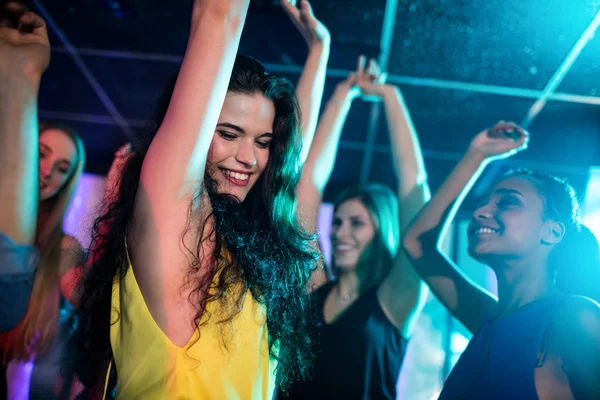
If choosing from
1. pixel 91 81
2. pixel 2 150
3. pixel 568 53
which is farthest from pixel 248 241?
pixel 91 81

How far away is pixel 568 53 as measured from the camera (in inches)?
98.0

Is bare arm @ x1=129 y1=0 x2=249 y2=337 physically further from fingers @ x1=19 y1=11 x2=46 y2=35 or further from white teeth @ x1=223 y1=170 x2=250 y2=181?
fingers @ x1=19 y1=11 x2=46 y2=35

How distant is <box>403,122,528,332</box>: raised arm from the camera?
2.22 meters

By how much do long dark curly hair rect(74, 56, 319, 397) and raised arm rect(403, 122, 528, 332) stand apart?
A: 93cm

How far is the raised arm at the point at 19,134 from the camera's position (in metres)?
1.51

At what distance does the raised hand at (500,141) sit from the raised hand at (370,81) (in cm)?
53

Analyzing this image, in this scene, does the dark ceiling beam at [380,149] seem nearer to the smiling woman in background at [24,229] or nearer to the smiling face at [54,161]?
the smiling face at [54,161]

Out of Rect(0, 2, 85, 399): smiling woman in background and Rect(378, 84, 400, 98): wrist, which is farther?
Rect(378, 84, 400, 98): wrist

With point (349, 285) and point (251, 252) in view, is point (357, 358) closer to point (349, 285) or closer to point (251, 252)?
point (349, 285)

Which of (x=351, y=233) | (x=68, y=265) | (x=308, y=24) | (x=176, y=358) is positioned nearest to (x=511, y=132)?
(x=351, y=233)

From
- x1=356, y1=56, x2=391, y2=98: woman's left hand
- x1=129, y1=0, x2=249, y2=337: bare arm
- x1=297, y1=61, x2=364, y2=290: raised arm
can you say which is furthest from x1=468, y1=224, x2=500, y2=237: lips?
x1=129, y1=0, x2=249, y2=337: bare arm

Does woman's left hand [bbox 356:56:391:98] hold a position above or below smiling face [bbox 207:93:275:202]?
above

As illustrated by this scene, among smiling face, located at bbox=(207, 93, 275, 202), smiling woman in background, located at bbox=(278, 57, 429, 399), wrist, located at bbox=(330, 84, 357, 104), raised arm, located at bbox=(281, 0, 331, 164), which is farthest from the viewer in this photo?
wrist, located at bbox=(330, 84, 357, 104)

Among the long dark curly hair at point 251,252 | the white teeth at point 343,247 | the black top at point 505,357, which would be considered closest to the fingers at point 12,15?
the long dark curly hair at point 251,252
